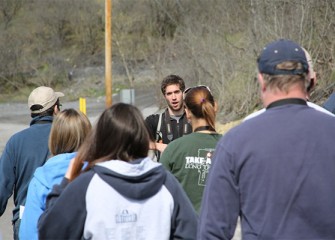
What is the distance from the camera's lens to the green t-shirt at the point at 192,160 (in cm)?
395

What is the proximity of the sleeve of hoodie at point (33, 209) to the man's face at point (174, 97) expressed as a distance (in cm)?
201

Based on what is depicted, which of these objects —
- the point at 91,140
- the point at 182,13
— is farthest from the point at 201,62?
the point at 91,140

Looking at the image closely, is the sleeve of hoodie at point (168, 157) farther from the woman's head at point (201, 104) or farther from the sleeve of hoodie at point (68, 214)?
the sleeve of hoodie at point (68, 214)

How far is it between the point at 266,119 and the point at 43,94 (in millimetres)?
2470

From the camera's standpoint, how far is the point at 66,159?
11.1 ft

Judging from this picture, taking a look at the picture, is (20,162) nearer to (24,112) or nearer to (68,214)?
(68,214)

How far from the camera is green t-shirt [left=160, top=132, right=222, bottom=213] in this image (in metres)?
3.95

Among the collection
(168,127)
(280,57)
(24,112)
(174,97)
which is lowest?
(24,112)

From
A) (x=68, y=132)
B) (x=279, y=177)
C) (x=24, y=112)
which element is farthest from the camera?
(x=24, y=112)

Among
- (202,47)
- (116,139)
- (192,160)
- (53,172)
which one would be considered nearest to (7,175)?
(53,172)

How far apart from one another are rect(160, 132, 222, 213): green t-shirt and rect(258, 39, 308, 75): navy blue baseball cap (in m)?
1.42

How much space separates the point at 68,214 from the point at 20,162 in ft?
6.30

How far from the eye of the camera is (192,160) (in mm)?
3951

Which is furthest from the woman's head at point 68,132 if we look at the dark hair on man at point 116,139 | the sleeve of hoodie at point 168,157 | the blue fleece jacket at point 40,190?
the dark hair on man at point 116,139
